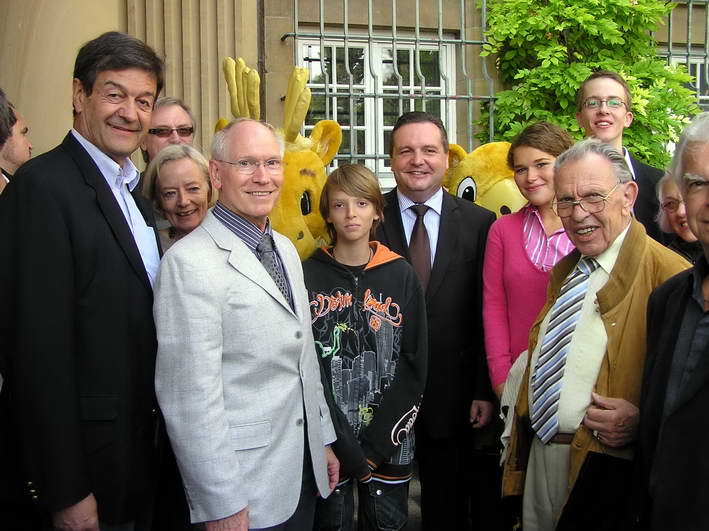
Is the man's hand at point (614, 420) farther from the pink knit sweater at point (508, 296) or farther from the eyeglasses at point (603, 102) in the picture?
the eyeglasses at point (603, 102)

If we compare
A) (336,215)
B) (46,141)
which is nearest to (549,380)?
(336,215)

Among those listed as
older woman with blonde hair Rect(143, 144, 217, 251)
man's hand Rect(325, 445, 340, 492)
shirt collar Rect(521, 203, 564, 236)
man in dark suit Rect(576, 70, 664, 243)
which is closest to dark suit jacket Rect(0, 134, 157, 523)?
man's hand Rect(325, 445, 340, 492)

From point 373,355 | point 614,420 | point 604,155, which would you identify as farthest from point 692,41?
point 614,420

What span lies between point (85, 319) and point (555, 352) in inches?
59.2

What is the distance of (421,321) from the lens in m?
3.11

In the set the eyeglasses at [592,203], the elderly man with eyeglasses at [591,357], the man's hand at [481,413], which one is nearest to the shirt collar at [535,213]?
the elderly man with eyeglasses at [591,357]

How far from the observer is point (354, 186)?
3146mm

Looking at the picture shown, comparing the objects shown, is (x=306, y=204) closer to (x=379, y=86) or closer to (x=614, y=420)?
(x=614, y=420)

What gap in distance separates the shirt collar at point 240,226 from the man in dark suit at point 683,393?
1.28 m

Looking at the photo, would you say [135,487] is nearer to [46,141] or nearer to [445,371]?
[445,371]

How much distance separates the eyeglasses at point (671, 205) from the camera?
10.8 feet

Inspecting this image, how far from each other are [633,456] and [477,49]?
238 inches

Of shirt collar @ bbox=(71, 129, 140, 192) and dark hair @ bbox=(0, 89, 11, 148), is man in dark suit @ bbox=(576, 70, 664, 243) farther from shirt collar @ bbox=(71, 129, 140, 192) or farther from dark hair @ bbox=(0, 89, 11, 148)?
dark hair @ bbox=(0, 89, 11, 148)

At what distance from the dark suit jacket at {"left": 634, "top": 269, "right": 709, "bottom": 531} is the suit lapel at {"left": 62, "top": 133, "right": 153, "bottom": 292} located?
4.98 ft
